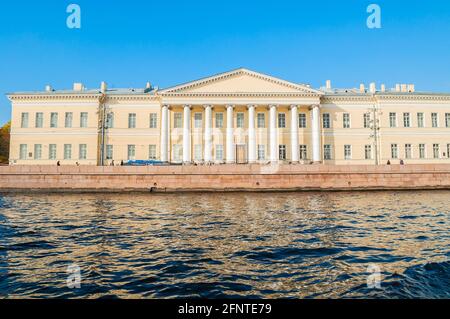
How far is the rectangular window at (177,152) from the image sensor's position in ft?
124

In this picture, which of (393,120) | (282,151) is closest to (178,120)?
(282,151)

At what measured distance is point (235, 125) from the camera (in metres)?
38.5

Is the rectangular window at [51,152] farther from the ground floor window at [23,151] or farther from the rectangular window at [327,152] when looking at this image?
the rectangular window at [327,152]

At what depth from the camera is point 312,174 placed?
83.7ft

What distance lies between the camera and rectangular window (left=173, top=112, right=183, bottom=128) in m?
38.4

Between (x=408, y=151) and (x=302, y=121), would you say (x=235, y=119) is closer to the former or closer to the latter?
(x=302, y=121)

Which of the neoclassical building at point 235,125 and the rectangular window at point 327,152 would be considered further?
the rectangular window at point 327,152

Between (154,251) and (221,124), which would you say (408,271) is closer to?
(154,251)

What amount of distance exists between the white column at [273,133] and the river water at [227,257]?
84.3 feet

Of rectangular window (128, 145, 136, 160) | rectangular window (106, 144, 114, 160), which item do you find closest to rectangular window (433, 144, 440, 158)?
rectangular window (128, 145, 136, 160)

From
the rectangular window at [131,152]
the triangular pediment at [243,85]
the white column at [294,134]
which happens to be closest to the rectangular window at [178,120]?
the triangular pediment at [243,85]

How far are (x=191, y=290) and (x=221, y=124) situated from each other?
113ft

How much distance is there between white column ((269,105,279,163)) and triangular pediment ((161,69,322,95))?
7.24 ft
